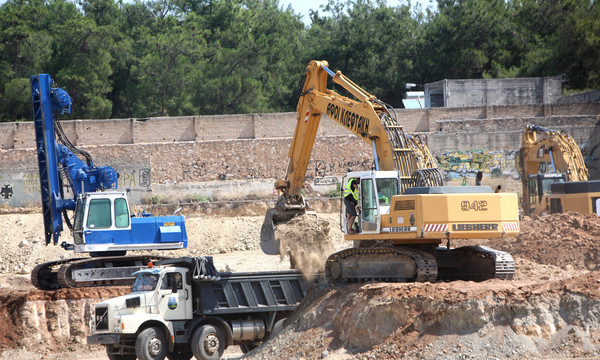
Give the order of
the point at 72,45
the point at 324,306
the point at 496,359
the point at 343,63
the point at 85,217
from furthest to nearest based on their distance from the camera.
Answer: the point at 343,63
the point at 72,45
the point at 85,217
the point at 324,306
the point at 496,359

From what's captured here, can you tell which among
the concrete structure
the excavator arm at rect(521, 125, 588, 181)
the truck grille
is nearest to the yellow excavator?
the truck grille

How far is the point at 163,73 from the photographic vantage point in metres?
46.5

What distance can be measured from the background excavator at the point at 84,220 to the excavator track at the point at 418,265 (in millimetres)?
6565

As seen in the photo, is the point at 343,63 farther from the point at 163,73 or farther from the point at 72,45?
the point at 72,45

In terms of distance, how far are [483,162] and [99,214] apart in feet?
74.7

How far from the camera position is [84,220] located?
19312mm

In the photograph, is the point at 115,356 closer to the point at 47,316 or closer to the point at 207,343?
the point at 207,343

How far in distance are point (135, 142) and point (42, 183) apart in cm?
1692

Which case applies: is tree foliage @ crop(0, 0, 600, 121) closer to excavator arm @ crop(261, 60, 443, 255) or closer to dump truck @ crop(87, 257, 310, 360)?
excavator arm @ crop(261, 60, 443, 255)

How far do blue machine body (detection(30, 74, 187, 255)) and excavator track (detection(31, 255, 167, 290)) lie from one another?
15.0 inches

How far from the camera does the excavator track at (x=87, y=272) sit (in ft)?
63.9

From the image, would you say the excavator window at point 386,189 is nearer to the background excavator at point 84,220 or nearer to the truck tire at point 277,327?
the truck tire at point 277,327

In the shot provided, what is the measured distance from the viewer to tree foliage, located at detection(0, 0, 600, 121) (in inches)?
1766

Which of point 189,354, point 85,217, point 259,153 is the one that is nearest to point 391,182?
point 189,354
